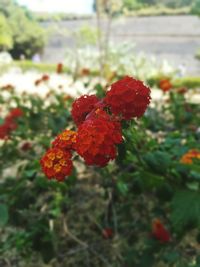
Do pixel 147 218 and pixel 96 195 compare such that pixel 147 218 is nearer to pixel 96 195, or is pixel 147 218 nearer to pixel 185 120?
pixel 96 195

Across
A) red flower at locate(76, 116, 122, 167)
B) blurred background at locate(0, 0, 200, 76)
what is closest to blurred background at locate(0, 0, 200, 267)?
red flower at locate(76, 116, 122, 167)

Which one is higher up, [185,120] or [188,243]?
[185,120]

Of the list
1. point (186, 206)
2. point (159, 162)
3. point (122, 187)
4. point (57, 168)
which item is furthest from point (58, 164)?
point (122, 187)

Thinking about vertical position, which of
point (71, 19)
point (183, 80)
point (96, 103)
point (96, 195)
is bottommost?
point (96, 103)

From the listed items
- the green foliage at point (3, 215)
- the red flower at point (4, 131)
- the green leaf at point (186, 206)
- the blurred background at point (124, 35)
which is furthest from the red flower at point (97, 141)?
the blurred background at point (124, 35)

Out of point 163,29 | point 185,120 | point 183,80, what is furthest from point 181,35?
point 185,120

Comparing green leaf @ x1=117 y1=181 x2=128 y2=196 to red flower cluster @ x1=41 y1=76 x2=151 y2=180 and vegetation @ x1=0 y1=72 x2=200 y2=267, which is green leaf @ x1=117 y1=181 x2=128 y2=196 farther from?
red flower cluster @ x1=41 y1=76 x2=151 y2=180
